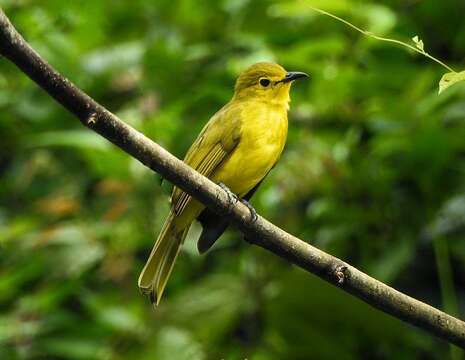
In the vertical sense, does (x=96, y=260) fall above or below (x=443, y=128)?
below

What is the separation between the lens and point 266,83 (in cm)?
436

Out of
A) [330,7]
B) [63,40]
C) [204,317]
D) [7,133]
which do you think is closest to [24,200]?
[7,133]

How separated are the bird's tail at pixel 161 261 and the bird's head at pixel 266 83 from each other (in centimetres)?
80

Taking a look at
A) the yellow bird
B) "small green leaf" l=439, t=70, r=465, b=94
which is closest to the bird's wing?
the yellow bird

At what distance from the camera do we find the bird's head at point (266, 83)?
14.1 ft

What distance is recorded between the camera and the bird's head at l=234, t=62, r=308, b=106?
4.31 metres

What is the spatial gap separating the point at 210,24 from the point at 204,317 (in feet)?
7.03

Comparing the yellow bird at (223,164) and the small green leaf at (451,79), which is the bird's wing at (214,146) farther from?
the small green leaf at (451,79)

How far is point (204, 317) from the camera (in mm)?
3986

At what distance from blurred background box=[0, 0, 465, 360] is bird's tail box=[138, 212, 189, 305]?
0.95 feet

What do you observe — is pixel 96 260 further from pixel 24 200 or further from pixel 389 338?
pixel 389 338

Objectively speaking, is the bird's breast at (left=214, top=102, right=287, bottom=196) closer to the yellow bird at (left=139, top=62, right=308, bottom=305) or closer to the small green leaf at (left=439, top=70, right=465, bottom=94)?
the yellow bird at (left=139, top=62, right=308, bottom=305)

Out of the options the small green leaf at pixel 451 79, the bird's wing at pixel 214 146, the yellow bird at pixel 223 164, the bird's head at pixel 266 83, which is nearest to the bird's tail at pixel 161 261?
the yellow bird at pixel 223 164

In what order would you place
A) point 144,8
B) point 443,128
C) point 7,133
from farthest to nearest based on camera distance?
point 144,8 → point 7,133 → point 443,128
